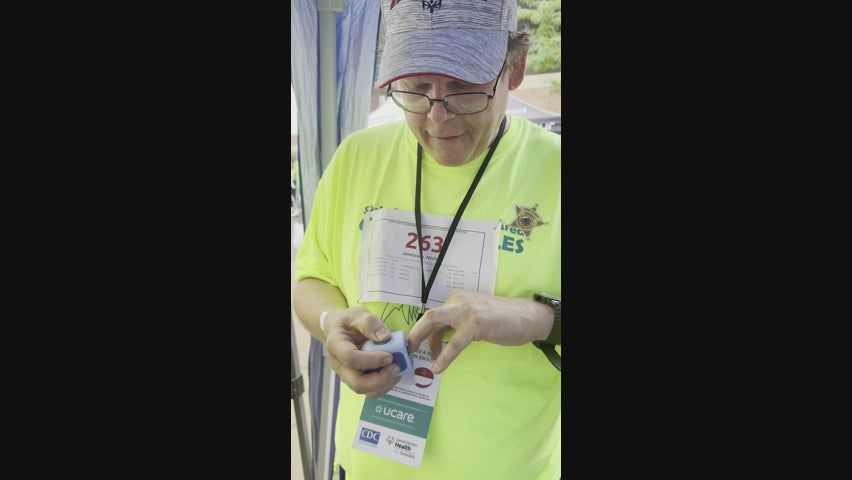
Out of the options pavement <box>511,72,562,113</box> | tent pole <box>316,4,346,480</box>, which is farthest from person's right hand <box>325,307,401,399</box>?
pavement <box>511,72,562,113</box>

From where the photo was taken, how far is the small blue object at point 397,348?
46.0 inches

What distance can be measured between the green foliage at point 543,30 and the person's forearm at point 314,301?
65cm

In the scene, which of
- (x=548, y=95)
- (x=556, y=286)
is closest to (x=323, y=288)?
(x=556, y=286)

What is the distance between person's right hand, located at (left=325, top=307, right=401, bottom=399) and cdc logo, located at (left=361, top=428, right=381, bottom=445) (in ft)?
0.26

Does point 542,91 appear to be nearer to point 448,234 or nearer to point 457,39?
point 457,39

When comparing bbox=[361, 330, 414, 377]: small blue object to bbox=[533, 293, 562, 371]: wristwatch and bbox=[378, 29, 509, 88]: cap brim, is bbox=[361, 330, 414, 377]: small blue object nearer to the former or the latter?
bbox=[533, 293, 562, 371]: wristwatch

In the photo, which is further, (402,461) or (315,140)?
(315,140)

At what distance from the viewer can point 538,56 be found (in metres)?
1.19

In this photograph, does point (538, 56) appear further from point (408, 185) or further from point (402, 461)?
point (402, 461)

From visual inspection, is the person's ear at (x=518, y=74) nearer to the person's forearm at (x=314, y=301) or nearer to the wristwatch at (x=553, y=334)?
the wristwatch at (x=553, y=334)

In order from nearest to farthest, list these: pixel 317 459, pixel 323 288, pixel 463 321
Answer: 1. pixel 463 321
2. pixel 323 288
3. pixel 317 459

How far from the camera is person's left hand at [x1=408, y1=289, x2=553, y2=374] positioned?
1.15 m

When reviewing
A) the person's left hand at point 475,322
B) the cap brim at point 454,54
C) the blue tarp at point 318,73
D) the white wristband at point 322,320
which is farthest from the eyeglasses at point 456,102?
the white wristband at point 322,320
